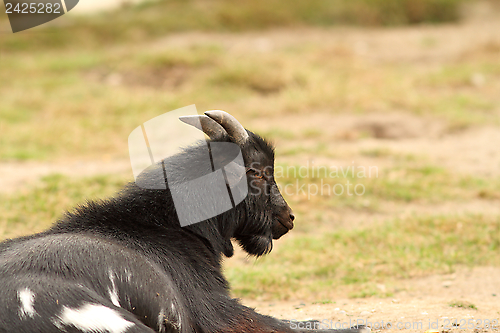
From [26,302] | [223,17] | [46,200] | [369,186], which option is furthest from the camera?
[223,17]

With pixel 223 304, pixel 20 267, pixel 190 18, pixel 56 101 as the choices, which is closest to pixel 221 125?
pixel 223 304

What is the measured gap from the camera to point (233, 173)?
3.08 meters

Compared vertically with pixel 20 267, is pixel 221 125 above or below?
above

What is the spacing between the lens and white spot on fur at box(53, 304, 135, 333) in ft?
7.39

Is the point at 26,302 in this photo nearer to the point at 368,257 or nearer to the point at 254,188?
the point at 254,188

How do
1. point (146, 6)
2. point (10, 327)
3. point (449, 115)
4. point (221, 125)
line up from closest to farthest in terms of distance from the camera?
point (10, 327) < point (221, 125) < point (449, 115) < point (146, 6)

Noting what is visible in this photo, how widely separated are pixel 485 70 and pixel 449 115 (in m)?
4.46

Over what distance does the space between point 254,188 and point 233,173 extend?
22cm

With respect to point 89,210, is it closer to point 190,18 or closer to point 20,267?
point 20,267

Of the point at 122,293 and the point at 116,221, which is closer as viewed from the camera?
the point at 122,293

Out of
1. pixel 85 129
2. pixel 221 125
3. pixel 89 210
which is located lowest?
pixel 85 129

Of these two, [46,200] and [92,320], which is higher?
[92,320]

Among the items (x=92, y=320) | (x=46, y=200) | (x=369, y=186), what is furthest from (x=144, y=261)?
(x=369, y=186)

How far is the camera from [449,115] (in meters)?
9.59
